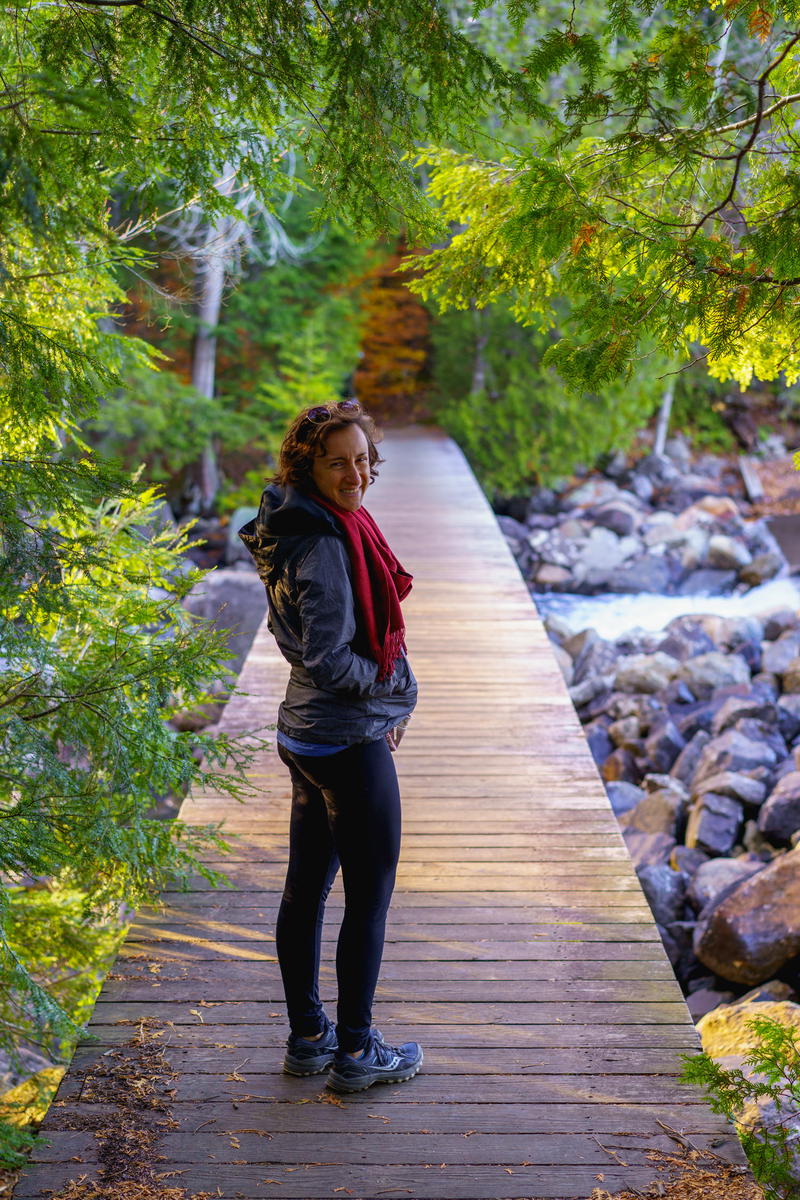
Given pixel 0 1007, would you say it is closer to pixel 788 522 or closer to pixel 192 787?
pixel 192 787

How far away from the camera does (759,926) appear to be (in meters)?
4.89

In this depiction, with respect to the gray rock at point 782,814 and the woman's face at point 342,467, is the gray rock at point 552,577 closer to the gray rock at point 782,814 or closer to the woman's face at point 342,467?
the gray rock at point 782,814

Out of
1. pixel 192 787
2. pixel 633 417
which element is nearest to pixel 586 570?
pixel 633 417

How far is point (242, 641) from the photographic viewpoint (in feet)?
31.4

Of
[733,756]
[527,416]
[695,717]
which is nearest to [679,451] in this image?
[527,416]

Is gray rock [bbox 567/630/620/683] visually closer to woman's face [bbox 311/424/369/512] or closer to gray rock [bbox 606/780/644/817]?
gray rock [bbox 606/780/644/817]

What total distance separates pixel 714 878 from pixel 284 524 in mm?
4370

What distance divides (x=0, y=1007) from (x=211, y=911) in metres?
0.89

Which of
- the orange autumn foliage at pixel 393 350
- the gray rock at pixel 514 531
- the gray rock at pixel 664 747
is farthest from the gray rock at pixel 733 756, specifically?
the orange autumn foliage at pixel 393 350

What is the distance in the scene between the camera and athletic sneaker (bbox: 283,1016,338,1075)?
119 inches

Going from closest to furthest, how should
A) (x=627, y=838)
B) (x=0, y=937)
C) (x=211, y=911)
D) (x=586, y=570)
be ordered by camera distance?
(x=0, y=937) → (x=211, y=911) → (x=627, y=838) → (x=586, y=570)

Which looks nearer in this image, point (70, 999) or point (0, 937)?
point (0, 937)

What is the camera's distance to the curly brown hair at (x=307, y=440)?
2.55 meters

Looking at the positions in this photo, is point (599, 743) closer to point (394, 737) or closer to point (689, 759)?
point (689, 759)
